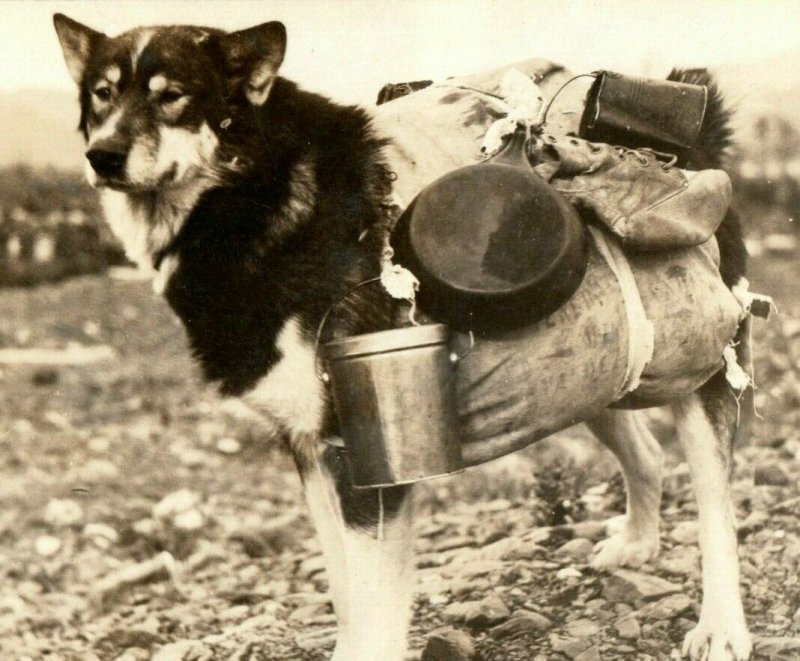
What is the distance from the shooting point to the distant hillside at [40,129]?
2494 millimetres

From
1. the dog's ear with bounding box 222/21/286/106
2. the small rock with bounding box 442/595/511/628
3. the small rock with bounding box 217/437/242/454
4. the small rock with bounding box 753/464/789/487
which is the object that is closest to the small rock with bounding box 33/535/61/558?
the small rock with bounding box 217/437/242/454

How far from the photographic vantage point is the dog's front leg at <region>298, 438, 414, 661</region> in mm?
2250

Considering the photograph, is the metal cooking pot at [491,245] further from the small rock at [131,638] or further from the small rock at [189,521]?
the small rock at [131,638]

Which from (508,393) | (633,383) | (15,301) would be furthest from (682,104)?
(15,301)

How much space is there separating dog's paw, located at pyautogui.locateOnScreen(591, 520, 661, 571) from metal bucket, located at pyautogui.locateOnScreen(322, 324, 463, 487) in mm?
975

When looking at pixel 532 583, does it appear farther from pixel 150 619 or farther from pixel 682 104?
pixel 682 104

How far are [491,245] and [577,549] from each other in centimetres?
124

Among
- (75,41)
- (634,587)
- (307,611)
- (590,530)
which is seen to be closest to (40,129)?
(75,41)

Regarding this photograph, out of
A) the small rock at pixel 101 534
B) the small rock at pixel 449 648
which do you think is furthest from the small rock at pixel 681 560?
the small rock at pixel 101 534

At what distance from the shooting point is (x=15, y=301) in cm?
260

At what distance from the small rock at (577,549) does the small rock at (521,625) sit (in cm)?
28

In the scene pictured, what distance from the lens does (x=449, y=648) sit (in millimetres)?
2547

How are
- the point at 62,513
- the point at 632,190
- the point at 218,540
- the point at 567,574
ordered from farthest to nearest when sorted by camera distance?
1. the point at 567,574
2. the point at 218,540
3. the point at 62,513
4. the point at 632,190

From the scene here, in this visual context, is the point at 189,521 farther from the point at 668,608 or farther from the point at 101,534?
the point at 668,608
